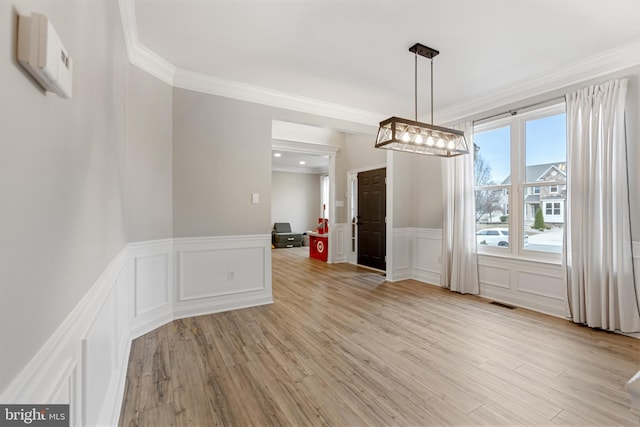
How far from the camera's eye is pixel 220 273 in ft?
11.8

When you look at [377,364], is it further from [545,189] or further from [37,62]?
[545,189]

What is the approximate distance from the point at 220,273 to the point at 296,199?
7.29 metres

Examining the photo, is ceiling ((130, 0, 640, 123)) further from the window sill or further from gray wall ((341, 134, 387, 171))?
gray wall ((341, 134, 387, 171))

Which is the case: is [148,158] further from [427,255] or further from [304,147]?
[427,255]

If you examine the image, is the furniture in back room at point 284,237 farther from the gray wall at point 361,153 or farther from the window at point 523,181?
the window at point 523,181

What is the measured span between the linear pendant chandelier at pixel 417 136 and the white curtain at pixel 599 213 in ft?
4.21

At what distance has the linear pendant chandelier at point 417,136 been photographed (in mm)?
2688

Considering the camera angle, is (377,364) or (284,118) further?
(284,118)

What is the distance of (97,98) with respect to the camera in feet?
4.64

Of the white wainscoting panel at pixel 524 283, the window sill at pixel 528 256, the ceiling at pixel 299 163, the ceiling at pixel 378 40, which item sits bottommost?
the white wainscoting panel at pixel 524 283

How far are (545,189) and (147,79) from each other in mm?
4726

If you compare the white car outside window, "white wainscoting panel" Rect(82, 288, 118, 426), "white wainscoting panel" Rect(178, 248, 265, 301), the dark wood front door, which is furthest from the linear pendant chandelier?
the dark wood front door

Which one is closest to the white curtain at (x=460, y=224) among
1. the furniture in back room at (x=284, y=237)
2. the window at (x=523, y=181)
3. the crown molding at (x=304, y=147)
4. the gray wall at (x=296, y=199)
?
the window at (x=523, y=181)

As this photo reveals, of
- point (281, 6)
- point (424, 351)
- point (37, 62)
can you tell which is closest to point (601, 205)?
point (424, 351)
